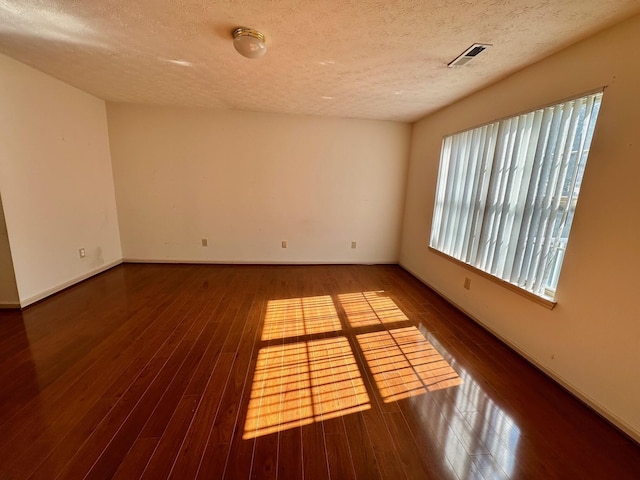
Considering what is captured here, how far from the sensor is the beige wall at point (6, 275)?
2.38 meters

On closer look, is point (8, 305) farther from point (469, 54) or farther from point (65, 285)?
point (469, 54)

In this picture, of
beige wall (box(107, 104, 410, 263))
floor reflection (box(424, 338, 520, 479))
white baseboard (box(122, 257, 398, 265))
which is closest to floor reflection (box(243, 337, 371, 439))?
floor reflection (box(424, 338, 520, 479))

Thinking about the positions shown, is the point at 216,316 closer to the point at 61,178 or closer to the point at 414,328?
the point at 414,328

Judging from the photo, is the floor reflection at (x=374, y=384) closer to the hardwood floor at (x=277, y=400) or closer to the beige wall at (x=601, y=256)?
the hardwood floor at (x=277, y=400)

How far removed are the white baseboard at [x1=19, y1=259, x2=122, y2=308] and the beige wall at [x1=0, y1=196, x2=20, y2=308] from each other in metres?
0.08

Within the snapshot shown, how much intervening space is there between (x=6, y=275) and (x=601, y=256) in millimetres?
4824

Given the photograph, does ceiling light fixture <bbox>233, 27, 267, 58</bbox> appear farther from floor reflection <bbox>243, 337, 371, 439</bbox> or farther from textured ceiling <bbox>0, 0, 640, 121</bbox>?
floor reflection <bbox>243, 337, 371, 439</bbox>

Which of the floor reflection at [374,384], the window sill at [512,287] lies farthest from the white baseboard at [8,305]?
the window sill at [512,287]

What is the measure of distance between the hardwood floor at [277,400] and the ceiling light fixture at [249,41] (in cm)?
227

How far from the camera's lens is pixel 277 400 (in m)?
1.58

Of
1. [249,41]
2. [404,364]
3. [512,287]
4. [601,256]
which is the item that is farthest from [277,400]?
[249,41]

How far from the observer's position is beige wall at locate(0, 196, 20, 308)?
2379mm

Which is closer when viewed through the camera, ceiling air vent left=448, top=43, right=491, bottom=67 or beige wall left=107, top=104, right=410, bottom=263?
ceiling air vent left=448, top=43, right=491, bottom=67

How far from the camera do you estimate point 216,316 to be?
2549mm
